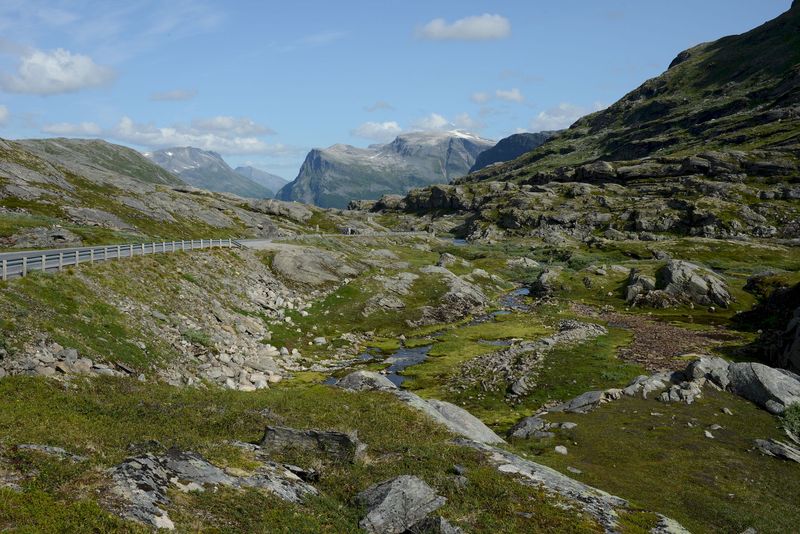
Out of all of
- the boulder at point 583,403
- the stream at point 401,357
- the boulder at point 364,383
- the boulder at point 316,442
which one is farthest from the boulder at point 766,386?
the boulder at point 316,442

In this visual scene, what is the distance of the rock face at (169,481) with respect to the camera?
549 inches

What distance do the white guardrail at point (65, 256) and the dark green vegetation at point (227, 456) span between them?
54.8 ft

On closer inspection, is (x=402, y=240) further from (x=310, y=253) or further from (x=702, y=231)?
(x=702, y=231)

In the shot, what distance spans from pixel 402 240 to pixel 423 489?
524ft

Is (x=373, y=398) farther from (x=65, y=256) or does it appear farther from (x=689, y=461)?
(x=65, y=256)

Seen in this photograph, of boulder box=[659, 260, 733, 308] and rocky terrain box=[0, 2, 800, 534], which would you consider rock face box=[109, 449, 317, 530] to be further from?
boulder box=[659, 260, 733, 308]

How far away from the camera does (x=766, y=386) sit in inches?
1505

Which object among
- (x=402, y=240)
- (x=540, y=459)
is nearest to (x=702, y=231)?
(x=402, y=240)

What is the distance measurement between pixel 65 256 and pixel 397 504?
134ft

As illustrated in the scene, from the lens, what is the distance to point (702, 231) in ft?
564

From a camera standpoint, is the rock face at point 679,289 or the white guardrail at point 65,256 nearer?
the white guardrail at point 65,256

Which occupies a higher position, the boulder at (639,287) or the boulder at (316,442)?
the boulder at (316,442)

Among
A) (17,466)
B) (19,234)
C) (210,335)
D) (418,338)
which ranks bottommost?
(418,338)

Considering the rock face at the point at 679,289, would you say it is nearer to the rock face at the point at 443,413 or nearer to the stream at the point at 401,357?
→ the stream at the point at 401,357
